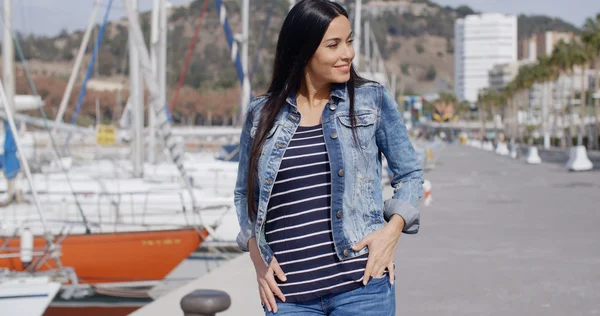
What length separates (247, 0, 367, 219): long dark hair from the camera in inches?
122

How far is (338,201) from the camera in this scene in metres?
2.96

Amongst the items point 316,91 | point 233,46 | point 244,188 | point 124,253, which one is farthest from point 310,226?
point 233,46

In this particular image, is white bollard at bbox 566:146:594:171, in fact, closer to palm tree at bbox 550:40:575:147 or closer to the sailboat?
the sailboat

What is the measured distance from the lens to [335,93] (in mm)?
3117

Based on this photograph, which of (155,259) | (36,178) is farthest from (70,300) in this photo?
(36,178)

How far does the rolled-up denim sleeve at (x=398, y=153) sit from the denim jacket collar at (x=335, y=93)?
122mm

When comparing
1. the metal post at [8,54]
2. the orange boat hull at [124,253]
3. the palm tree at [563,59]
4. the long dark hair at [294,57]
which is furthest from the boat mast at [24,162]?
the palm tree at [563,59]

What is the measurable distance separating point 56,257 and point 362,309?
1074 cm

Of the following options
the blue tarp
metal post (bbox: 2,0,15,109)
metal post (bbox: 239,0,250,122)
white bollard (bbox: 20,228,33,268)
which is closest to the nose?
white bollard (bbox: 20,228,33,268)

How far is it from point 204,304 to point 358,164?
1.66 meters

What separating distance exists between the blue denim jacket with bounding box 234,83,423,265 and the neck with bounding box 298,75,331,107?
0.18ft

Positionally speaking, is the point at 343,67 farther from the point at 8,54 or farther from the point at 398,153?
the point at 8,54

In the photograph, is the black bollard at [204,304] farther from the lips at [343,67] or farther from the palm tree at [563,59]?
the palm tree at [563,59]

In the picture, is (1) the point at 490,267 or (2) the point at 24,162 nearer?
(1) the point at 490,267
